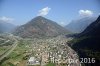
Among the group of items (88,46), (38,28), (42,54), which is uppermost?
(38,28)

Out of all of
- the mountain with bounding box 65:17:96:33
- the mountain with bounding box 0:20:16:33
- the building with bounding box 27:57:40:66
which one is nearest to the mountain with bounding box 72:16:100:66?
the mountain with bounding box 65:17:96:33

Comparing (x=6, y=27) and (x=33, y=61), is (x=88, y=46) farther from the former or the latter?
(x=6, y=27)

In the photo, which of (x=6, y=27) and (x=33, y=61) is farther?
(x=6, y=27)

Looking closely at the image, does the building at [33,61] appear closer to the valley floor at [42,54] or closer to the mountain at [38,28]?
the valley floor at [42,54]

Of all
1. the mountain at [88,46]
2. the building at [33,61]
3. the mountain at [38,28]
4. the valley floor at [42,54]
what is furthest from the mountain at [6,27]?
the mountain at [88,46]

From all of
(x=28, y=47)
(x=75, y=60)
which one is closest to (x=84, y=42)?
(x=75, y=60)

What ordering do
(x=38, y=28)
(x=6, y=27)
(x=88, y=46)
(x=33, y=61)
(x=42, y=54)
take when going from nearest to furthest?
(x=33, y=61)
(x=42, y=54)
(x=88, y=46)
(x=6, y=27)
(x=38, y=28)

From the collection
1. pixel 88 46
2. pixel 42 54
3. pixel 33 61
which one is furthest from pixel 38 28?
pixel 88 46
